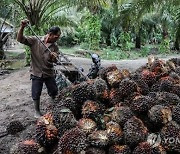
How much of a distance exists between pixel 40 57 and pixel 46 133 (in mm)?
2230

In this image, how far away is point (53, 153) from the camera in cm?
296

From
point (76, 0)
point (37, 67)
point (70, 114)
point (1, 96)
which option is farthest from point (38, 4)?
point (70, 114)

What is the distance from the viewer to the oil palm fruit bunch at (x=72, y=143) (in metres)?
2.79

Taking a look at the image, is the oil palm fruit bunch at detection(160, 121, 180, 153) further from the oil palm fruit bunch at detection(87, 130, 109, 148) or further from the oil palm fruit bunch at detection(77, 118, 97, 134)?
the oil palm fruit bunch at detection(77, 118, 97, 134)

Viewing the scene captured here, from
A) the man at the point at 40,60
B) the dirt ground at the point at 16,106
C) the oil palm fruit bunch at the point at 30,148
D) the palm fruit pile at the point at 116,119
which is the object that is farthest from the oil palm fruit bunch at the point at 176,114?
the man at the point at 40,60

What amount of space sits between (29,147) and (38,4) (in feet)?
31.5

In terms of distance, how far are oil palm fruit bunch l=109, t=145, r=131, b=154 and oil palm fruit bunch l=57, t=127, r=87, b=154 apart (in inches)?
8.5

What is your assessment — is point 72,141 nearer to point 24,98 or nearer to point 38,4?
point 24,98

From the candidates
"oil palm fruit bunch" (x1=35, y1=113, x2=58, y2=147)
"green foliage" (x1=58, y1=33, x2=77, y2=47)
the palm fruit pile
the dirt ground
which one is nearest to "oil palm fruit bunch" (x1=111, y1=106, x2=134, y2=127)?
the palm fruit pile

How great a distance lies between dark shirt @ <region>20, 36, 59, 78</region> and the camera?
512 cm

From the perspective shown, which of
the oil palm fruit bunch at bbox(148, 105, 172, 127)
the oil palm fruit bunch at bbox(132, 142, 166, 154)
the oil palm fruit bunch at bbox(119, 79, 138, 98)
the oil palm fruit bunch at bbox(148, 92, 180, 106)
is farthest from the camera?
the oil palm fruit bunch at bbox(119, 79, 138, 98)

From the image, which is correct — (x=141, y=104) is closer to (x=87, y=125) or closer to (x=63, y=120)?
(x=87, y=125)

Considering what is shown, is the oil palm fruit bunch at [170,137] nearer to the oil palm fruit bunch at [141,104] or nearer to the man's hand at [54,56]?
the oil palm fruit bunch at [141,104]

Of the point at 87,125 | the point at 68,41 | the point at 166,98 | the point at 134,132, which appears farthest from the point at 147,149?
the point at 68,41
